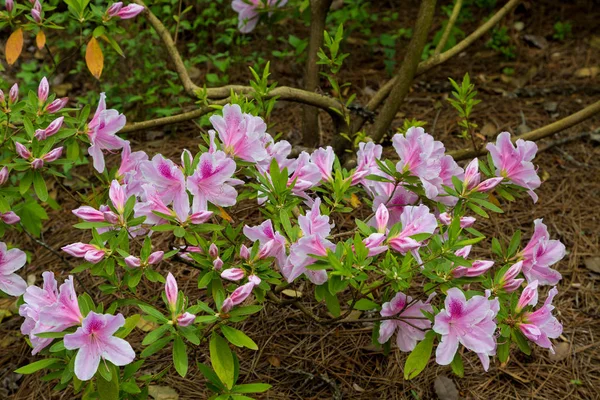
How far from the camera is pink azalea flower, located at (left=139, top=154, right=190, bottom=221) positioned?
1.49 meters

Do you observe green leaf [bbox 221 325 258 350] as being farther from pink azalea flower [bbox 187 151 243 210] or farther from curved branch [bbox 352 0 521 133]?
curved branch [bbox 352 0 521 133]

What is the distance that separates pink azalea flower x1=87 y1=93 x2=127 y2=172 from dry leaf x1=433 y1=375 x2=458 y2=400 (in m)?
1.28

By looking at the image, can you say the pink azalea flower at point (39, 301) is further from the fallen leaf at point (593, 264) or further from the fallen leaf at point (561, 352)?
the fallen leaf at point (593, 264)

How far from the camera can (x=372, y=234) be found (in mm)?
1532

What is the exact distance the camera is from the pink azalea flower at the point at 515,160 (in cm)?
174

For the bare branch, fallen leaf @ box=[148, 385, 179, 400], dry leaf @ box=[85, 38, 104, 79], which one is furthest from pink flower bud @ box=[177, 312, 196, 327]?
the bare branch

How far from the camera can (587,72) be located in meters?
3.98

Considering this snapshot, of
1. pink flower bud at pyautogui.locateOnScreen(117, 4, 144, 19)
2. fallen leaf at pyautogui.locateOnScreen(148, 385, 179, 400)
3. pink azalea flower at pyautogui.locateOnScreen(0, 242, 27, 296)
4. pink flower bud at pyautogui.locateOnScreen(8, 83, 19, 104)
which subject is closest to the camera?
pink azalea flower at pyautogui.locateOnScreen(0, 242, 27, 296)

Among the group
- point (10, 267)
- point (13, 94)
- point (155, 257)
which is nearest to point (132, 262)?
point (155, 257)

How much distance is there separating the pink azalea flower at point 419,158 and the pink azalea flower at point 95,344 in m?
0.80

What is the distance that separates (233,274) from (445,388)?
1033mm

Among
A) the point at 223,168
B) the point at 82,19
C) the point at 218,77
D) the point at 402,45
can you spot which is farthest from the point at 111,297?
the point at 402,45

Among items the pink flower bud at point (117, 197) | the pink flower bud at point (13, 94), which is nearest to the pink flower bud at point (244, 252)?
the pink flower bud at point (117, 197)

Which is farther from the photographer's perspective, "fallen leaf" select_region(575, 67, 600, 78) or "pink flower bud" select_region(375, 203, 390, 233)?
"fallen leaf" select_region(575, 67, 600, 78)
